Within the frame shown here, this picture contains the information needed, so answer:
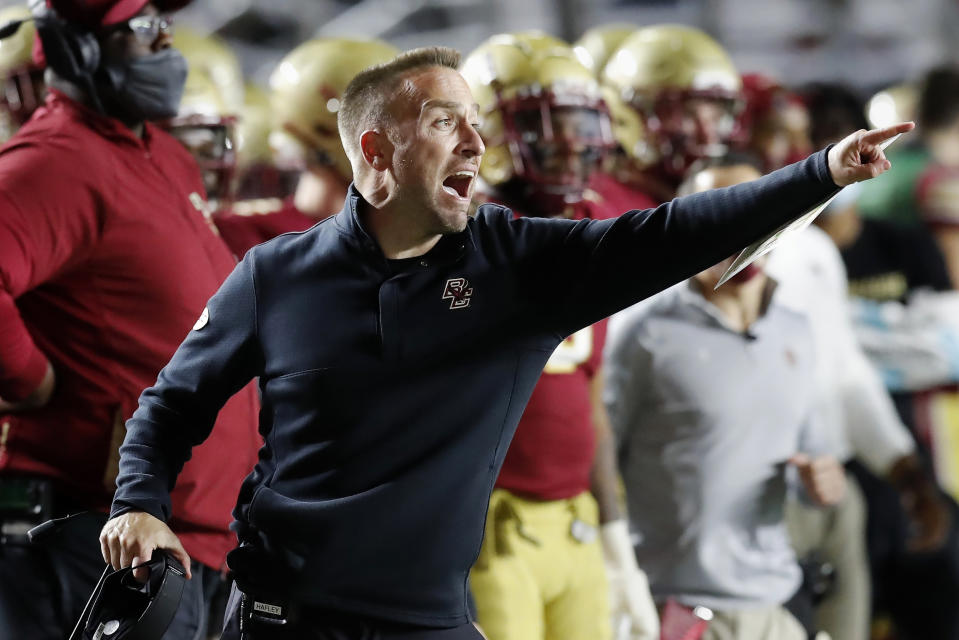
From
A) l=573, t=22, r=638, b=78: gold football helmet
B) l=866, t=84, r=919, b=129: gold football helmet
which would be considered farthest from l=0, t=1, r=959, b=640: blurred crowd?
l=866, t=84, r=919, b=129: gold football helmet

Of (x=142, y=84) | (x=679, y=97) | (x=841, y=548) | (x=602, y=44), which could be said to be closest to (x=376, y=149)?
(x=142, y=84)

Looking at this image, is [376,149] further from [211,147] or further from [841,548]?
[841,548]

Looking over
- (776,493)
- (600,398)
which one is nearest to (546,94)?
(600,398)

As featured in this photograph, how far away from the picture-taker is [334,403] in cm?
234

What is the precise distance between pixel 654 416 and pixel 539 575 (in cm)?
51

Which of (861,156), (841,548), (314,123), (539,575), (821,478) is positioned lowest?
(841,548)

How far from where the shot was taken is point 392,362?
234 centimetres

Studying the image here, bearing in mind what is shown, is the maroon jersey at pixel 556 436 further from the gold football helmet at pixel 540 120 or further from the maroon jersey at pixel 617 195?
the maroon jersey at pixel 617 195

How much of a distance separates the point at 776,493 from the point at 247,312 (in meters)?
1.81

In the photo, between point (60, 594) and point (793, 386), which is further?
point (793, 386)

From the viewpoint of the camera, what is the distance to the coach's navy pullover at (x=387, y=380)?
2.32 m

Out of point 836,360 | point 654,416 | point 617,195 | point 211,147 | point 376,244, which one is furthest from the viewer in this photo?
point 617,195

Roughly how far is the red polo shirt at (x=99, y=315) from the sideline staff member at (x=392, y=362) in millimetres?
465

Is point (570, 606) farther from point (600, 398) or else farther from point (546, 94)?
point (546, 94)
